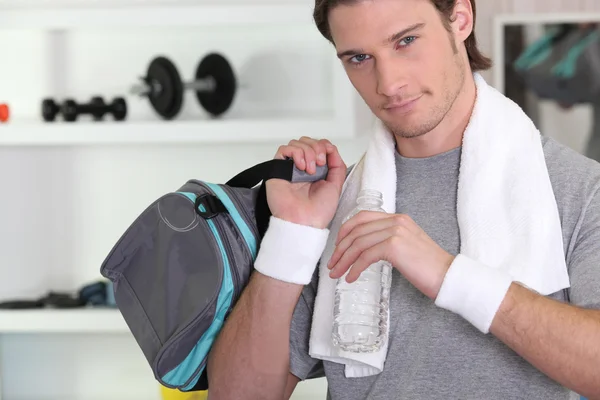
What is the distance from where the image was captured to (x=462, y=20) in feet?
4.82

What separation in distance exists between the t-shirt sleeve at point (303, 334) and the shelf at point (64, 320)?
124 centimetres

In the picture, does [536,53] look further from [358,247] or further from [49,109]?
[358,247]

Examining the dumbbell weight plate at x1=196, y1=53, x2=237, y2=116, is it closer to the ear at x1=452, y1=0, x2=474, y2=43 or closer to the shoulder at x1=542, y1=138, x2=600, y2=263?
the ear at x1=452, y1=0, x2=474, y2=43

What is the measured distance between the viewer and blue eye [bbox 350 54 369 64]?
1.39m

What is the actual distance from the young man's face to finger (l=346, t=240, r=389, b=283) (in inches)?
10.3

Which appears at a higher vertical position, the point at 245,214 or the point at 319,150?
the point at 319,150

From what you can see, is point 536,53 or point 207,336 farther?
point 536,53

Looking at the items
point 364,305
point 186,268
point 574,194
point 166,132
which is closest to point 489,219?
point 574,194

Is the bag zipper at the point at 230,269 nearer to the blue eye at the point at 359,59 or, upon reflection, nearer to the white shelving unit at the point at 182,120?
the blue eye at the point at 359,59

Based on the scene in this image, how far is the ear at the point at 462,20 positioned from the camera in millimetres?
1440

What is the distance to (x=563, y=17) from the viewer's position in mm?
2785

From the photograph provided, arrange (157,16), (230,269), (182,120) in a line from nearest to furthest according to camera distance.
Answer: (230,269)
(157,16)
(182,120)

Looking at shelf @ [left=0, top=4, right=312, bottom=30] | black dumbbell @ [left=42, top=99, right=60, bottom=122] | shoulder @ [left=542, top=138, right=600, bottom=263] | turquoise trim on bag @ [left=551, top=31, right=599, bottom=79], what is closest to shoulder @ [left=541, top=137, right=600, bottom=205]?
shoulder @ [left=542, top=138, right=600, bottom=263]

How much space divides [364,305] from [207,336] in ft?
0.87
